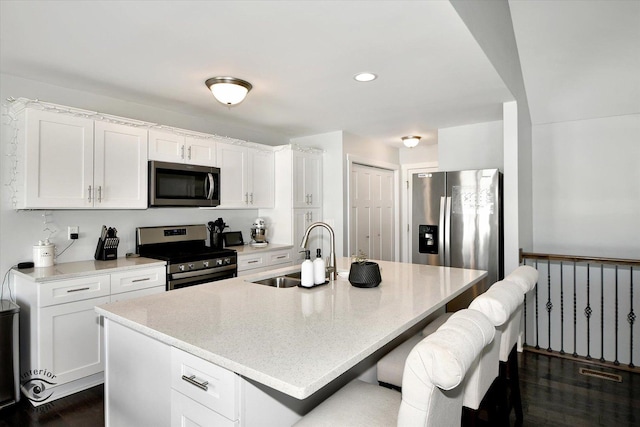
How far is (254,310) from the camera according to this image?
167 centimetres

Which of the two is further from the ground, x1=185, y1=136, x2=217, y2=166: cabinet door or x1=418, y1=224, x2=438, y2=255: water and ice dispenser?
x1=185, y1=136, x2=217, y2=166: cabinet door

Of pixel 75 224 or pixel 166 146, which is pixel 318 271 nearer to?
pixel 166 146

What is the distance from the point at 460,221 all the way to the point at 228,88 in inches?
102

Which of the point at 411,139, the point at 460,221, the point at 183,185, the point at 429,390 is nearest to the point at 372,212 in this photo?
the point at 411,139

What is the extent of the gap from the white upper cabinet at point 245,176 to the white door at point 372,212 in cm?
113

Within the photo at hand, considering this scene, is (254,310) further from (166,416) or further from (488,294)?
(488,294)

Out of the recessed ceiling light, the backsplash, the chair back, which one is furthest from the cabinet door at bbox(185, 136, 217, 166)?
the chair back

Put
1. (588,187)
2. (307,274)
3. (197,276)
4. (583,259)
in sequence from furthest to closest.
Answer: (588,187) < (583,259) < (197,276) < (307,274)

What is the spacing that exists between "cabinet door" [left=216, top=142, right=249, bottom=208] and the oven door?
0.78 metres

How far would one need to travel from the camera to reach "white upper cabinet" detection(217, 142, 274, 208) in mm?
4000

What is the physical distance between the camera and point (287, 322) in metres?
1.51

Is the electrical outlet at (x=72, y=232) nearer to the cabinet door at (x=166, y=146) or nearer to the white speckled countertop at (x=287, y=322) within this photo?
the cabinet door at (x=166, y=146)

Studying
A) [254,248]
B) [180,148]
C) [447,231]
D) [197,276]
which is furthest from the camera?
[254,248]

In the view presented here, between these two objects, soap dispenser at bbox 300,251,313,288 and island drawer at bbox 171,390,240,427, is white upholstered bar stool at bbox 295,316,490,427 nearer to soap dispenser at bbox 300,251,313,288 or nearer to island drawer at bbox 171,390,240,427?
island drawer at bbox 171,390,240,427
